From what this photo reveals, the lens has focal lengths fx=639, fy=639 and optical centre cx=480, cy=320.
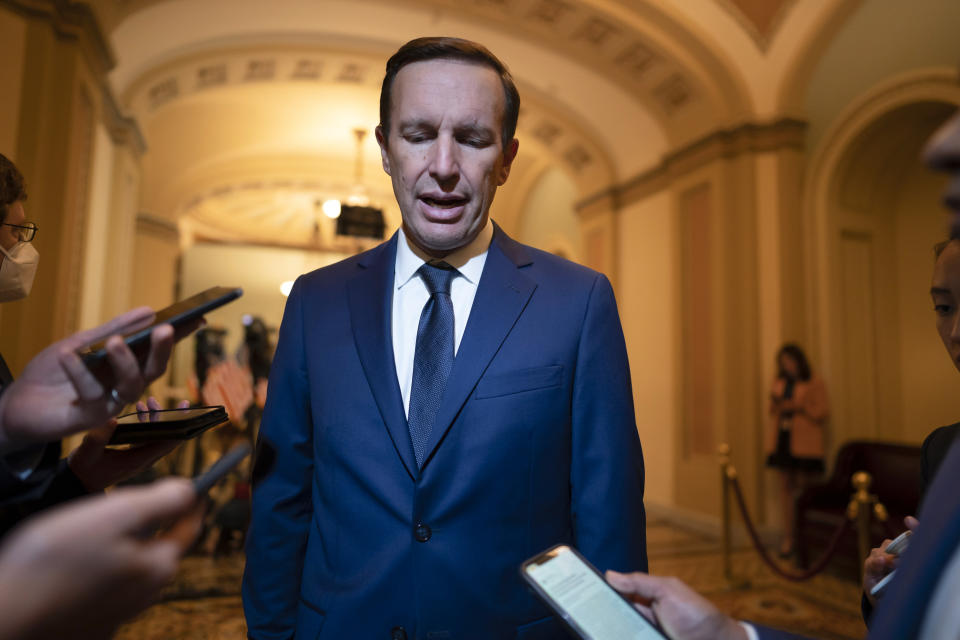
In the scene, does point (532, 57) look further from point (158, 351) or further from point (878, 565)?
point (158, 351)

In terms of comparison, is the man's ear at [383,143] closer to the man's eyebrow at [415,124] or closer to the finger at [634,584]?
the man's eyebrow at [415,124]

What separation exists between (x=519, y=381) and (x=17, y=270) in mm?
1160

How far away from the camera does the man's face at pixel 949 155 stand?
61 centimetres

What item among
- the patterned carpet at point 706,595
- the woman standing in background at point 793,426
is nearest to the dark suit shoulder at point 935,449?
the patterned carpet at point 706,595

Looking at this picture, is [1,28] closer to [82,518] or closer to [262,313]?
[82,518]

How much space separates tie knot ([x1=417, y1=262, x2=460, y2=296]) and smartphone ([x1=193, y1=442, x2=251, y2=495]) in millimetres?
698

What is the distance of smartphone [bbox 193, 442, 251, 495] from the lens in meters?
0.72

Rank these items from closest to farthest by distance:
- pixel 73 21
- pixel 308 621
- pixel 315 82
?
pixel 308 621
pixel 73 21
pixel 315 82

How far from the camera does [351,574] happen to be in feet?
4.38

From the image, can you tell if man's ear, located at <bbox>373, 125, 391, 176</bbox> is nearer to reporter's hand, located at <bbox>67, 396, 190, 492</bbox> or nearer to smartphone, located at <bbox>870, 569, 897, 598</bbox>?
reporter's hand, located at <bbox>67, 396, 190, 492</bbox>

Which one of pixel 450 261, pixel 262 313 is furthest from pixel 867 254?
pixel 262 313

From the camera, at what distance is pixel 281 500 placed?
1.44 metres

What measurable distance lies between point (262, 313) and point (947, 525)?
52.0 ft

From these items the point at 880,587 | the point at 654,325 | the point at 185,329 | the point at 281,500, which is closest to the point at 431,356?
the point at 281,500
